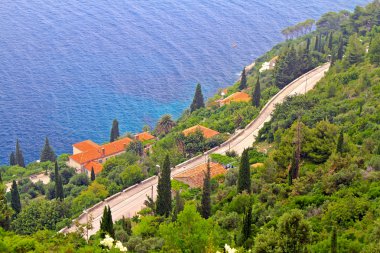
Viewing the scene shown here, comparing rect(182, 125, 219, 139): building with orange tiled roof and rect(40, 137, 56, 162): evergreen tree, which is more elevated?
rect(182, 125, 219, 139): building with orange tiled roof

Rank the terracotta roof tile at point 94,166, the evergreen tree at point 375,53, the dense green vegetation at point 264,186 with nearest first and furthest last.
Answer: the dense green vegetation at point 264,186 → the evergreen tree at point 375,53 → the terracotta roof tile at point 94,166

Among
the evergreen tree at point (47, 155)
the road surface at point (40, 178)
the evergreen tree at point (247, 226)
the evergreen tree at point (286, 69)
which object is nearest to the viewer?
the evergreen tree at point (247, 226)

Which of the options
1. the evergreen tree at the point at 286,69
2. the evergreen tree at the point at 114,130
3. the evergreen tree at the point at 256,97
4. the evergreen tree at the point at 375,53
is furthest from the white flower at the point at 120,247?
the evergreen tree at the point at 286,69

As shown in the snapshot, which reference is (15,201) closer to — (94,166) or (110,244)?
(94,166)

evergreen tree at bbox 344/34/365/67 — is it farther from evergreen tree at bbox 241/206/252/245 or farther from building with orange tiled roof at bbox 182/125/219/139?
evergreen tree at bbox 241/206/252/245

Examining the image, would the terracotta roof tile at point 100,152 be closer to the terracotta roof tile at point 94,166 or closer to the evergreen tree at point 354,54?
the terracotta roof tile at point 94,166

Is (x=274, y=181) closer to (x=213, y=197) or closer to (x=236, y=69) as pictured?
(x=213, y=197)

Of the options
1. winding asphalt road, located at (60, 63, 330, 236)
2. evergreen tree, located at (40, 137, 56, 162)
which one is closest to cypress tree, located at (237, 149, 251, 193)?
winding asphalt road, located at (60, 63, 330, 236)

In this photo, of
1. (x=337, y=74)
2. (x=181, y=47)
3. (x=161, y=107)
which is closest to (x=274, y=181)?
(x=337, y=74)
